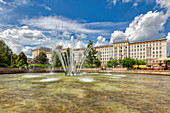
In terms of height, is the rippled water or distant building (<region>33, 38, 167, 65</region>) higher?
distant building (<region>33, 38, 167, 65</region>)

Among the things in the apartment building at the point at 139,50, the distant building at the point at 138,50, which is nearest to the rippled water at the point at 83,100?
the distant building at the point at 138,50

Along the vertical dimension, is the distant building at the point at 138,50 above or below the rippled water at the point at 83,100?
above

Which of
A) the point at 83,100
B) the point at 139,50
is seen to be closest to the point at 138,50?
the point at 139,50

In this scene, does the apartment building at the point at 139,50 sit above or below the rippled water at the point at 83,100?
above

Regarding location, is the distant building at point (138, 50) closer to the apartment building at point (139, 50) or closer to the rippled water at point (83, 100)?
the apartment building at point (139, 50)

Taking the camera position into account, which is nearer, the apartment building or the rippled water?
the rippled water

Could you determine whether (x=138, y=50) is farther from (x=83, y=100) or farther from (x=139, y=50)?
(x=83, y=100)

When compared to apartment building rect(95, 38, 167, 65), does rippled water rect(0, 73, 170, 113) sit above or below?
below

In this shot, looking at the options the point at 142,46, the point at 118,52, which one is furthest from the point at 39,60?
the point at 142,46

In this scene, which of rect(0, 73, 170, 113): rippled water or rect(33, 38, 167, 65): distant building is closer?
rect(0, 73, 170, 113): rippled water

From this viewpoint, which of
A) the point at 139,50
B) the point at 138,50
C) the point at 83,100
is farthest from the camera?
the point at 138,50

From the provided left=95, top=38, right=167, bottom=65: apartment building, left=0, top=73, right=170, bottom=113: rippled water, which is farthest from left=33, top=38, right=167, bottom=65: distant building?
left=0, top=73, right=170, bottom=113: rippled water

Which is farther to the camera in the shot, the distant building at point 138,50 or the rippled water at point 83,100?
the distant building at point 138,50

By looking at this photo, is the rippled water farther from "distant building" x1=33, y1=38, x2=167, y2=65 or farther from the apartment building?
the apartment building
